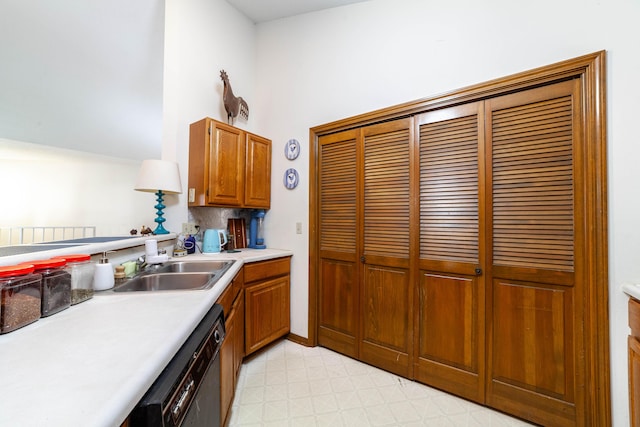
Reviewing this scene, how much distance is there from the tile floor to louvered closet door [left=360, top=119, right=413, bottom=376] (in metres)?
0.19

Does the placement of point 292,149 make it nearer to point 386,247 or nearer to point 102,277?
point 386,247

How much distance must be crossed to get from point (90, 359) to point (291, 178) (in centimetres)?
204

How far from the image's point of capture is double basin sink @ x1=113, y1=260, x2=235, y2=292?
1366 millimetres

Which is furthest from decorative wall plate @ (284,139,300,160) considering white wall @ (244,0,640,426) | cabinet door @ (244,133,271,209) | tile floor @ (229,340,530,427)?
tile floor @ (229,340,530,427)

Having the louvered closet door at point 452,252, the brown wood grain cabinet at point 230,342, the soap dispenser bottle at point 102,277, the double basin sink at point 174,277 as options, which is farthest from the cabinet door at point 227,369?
the louvered closet door at point 452,252

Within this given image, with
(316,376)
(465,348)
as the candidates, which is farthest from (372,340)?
(465,348)

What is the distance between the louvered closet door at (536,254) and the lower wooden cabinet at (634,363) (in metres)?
0.18

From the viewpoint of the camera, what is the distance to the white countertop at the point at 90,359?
427 millimetres

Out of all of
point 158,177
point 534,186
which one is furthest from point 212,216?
point 534,186

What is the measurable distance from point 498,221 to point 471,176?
1.07 feet

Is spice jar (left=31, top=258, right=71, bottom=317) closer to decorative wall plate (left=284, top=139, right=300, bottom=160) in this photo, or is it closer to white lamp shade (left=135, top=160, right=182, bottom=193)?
white lamp shade (left=135, top=160, right=182, bottom=193)

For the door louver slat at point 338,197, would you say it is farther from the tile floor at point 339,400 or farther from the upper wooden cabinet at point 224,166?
the tile floor at point 339,400

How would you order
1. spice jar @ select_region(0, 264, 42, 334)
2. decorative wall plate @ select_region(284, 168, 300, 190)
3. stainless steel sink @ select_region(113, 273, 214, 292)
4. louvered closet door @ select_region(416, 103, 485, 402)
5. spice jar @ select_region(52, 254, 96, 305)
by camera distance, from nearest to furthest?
spice jar @ select_region(0, 264, 42, 334)
spice jar @ select_region(52, 254, 96, 305)
stainless steel sink @ select_region(113, 273, 214, 292)
louvered closet door @ select_region(416, 103, 485, 402)
decorative wall plate @ select_region(284, 168, 300, 190)

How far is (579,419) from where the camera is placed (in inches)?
→ 52.6
